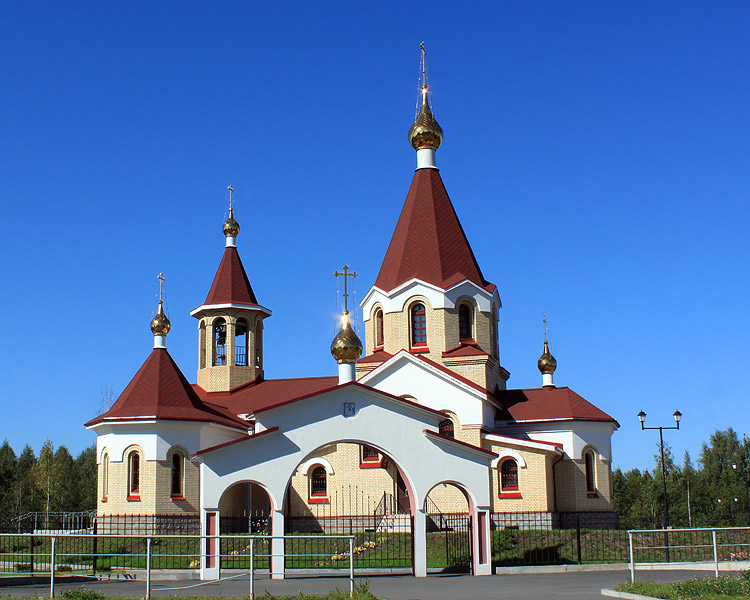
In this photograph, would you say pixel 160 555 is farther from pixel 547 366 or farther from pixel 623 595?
pixel 547 366

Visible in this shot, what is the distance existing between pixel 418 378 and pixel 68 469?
31883mm

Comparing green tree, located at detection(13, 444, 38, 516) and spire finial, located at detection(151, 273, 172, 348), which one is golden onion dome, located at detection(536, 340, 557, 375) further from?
green tree, located at detection(13, 444, 38, 516)

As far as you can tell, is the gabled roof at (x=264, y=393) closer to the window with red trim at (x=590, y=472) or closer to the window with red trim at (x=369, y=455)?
the window with red trim at (x=369, y=455)

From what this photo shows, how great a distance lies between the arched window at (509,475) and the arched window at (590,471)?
8.55ft

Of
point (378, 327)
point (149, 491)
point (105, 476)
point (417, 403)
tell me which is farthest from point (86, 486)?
point (417, 403)

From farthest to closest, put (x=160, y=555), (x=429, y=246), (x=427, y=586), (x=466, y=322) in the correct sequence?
1. (x=429, y=246)
2. (x=466, y=322)
3. (x=160, y=555)
4. (x=427, y=586)

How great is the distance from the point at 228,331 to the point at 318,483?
8.35 m

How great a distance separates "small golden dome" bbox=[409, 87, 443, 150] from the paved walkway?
17545 millimetres

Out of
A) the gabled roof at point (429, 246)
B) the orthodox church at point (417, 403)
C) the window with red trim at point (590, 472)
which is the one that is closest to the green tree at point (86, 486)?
the orthodox church at point (417, 403)

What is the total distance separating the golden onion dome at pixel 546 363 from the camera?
30919 mm

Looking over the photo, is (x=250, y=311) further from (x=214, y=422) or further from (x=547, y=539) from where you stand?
(x=547, y=539)

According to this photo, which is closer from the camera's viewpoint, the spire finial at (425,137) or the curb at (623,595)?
the curb at (623,595)

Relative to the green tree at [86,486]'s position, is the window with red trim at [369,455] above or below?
above

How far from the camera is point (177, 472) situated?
2630 centimetres
